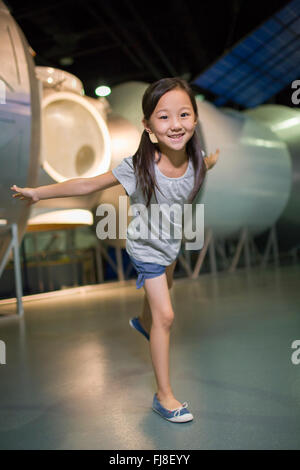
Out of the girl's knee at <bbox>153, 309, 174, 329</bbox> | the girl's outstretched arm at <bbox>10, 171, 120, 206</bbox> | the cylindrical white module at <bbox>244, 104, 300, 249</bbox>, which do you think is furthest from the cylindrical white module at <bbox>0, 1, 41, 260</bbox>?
the cylindrical white module at <bbox>244, 104, 300, 249</bbox>

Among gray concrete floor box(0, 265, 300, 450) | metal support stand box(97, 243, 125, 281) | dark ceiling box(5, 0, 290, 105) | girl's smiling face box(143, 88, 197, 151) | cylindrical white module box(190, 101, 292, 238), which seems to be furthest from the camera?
dark ceiling box(5, 0, 290, 105)

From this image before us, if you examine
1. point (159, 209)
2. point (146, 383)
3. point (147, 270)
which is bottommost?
point (146, 383)

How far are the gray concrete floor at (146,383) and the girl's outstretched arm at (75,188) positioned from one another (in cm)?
76

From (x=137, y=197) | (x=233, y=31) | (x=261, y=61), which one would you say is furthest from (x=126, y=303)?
(x=233, y=31)

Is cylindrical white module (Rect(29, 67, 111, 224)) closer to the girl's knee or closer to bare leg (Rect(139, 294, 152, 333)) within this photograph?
bare leg (Rect(139, 294, 152, 333))

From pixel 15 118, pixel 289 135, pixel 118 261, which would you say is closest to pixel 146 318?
pixel 15 118

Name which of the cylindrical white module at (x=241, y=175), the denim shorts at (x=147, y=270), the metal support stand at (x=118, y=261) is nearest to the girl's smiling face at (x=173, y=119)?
the denim shorts at (x=147, y=270)

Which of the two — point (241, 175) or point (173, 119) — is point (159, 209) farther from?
point (241, 175)

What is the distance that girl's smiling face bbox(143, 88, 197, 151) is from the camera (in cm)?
143

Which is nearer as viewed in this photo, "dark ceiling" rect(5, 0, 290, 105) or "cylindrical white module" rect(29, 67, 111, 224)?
"cylindrical white module" rect(29, 67, 111, 224)

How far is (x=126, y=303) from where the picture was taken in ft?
14.4

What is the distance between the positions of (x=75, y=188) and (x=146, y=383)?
0.86 metres

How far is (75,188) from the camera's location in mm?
1489
